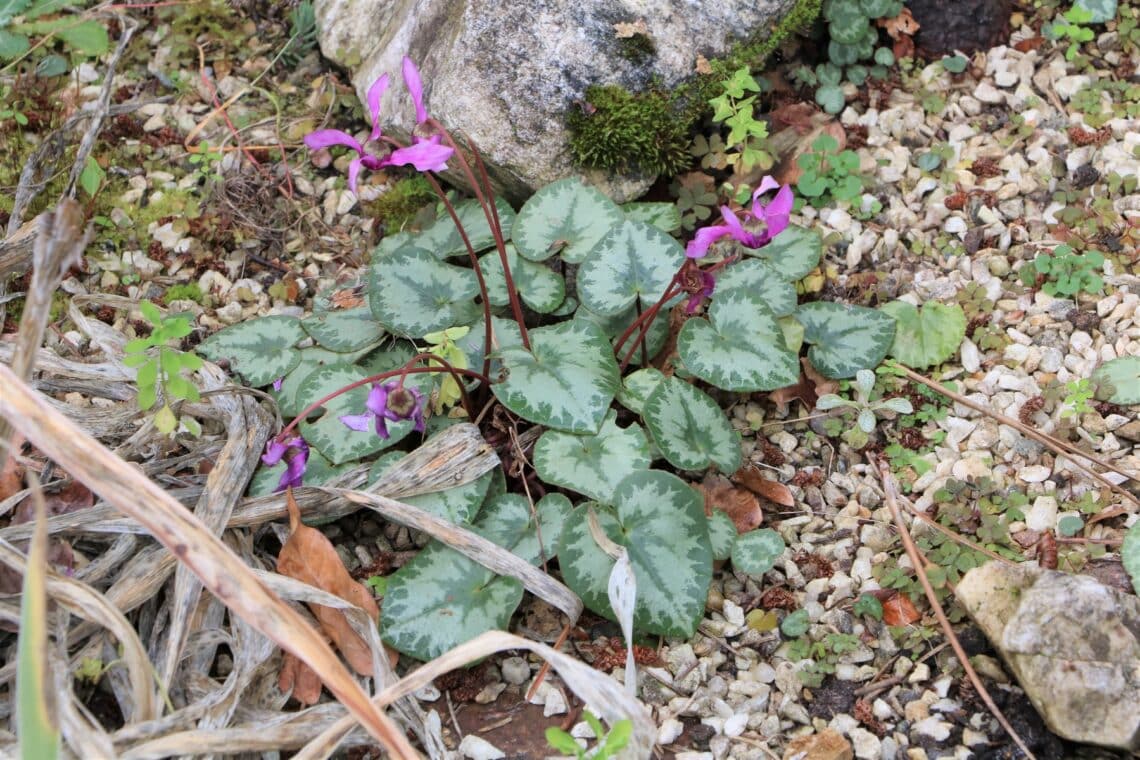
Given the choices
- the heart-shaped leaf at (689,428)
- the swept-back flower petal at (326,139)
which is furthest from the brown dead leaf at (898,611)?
the swept-back flower petal at (326,139)

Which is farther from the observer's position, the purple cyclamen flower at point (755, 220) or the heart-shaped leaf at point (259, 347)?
the heart-shaped leaf at point (259, 347)

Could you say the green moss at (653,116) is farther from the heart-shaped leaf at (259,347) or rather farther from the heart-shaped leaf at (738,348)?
the heart-shaped leaf at (259,347)

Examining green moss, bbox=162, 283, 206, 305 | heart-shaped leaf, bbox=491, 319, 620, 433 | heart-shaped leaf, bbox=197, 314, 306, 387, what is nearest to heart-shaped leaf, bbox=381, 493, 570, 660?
heart-shaped leaf, bbox=491, 319, 620, 433

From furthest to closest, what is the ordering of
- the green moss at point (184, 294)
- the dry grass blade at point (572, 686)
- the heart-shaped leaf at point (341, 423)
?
the green moss at point (184, 294)
the heart-shaped leaf at point (341, 423)
the dry grass blade at point (572, 686)

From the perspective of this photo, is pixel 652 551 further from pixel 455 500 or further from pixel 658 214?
pixel 658 214

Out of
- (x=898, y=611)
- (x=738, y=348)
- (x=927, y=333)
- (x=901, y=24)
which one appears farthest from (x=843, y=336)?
(x=901, y=24)

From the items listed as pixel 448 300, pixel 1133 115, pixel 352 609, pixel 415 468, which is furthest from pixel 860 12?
pixel 352 609
